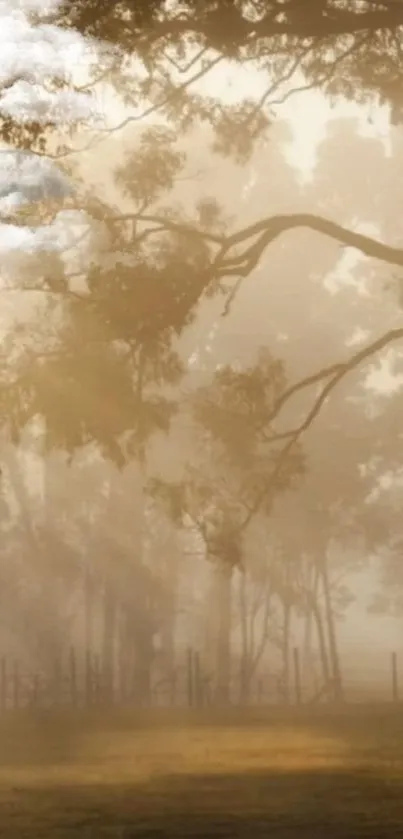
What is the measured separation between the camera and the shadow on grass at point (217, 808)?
222cm

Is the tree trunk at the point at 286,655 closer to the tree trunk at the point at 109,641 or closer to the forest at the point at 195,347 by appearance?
the forest at the point at 195,347

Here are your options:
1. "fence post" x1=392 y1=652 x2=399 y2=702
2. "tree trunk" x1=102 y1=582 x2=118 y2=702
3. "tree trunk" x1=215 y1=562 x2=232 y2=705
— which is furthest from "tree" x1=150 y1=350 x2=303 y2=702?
"fence post" x1=392 y1=652 x2=399 y2=702

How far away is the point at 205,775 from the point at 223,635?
305mm

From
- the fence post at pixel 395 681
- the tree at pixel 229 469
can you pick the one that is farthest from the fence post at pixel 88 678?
the fence post at pixel 395 681

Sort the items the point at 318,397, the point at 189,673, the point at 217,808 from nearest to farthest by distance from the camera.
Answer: the point at 217,808, the point at 189,673, the point at 318,397

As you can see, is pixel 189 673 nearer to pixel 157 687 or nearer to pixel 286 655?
pixel 157 687

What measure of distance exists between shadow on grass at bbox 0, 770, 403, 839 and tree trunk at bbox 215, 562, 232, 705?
7.5 inches

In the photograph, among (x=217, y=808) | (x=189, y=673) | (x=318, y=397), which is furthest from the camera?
(x=318, y=397)

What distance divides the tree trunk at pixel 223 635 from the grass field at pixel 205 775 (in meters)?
0.06

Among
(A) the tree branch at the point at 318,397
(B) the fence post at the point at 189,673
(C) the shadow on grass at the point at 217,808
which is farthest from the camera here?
(A) the tree branch at the point at 318,397

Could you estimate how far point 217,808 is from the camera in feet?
7.41

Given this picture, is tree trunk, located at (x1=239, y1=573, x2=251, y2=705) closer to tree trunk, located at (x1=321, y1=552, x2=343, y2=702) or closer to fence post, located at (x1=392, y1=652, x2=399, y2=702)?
tree trunk, located at (x1=321, y1=552, x2=343, y2=702)

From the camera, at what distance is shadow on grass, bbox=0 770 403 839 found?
2.22 metres

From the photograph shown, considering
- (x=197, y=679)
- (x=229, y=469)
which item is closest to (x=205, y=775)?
(x=197, y=679)
